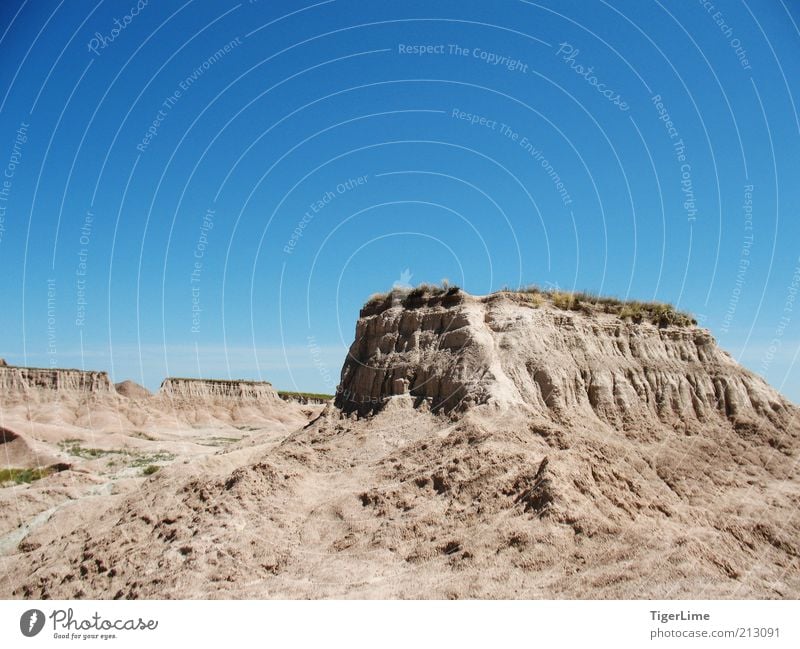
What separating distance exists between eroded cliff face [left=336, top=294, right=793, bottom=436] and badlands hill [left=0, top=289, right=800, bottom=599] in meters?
0.08

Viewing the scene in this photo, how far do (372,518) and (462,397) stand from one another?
6.42 m

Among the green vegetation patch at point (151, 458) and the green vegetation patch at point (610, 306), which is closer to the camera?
the green vegetation patch at point (610, 306)

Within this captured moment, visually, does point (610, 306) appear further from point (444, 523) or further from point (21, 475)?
point (21, 475)

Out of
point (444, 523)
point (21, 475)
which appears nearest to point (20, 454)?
point (21, 475)

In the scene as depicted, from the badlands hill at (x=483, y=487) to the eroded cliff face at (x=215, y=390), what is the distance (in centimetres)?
5973

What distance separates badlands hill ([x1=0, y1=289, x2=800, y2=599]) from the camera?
39.7 ft

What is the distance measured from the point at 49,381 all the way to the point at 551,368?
7607 cm

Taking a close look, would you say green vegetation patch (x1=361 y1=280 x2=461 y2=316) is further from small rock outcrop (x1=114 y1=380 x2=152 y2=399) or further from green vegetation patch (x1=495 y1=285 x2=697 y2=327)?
small rock outcrop (x1=114 y1=380 x2=152 y2=399)

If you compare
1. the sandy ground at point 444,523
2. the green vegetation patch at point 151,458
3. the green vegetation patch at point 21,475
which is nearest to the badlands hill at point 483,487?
the sandy ground at point 444,523

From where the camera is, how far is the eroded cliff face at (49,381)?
240ft

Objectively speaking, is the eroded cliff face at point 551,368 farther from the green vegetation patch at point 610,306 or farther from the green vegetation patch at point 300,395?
the green vegetation patch at point 300,395

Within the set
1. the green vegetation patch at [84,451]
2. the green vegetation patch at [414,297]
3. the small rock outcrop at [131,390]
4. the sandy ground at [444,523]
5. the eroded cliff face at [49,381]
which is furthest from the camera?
the small rock outcrop at [131,390]

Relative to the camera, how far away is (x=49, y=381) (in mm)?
76062

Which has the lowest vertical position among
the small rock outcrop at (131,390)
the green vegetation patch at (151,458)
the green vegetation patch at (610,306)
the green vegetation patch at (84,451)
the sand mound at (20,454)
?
the green vegetation patch at (151,458)
